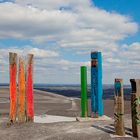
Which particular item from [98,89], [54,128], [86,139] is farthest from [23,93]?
[86,139]

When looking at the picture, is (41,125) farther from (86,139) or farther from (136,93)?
(136,93)

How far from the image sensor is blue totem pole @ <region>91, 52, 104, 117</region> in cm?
1756

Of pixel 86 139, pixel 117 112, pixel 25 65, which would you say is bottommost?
pixel 86 139

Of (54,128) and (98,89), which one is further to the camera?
(98,89)

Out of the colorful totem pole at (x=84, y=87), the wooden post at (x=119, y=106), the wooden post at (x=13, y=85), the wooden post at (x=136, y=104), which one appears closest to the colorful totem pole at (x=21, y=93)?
the wooden post at (x=13, y=85)

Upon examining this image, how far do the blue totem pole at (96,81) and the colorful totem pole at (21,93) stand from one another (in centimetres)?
291

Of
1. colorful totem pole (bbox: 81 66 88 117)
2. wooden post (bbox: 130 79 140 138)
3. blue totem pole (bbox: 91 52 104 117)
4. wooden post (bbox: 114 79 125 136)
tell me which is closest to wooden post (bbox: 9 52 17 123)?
colorful totem pole (bbox: 81 66 88 117)

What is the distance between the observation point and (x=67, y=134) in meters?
13.9

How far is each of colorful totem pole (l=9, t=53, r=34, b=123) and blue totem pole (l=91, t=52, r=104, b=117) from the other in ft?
9.55

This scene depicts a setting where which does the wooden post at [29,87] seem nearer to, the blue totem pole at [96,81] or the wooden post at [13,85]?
the wooden post at [13,85]

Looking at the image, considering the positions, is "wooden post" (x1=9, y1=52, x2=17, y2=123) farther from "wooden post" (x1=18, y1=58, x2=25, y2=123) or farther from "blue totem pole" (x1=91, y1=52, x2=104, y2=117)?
"blue totem pole" (x1=91, y1=52, x2=104, y2=117)

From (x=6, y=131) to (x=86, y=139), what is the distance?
3681mm

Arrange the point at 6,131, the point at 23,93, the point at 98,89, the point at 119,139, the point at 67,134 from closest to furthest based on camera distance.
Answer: the point at 119,139
the point at 67,134
the point at 6,131
the point at 23,93
the point at 98,89

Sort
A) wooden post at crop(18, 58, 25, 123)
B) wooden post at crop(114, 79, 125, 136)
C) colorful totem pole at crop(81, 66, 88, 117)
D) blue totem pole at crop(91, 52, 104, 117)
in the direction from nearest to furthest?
wooden post at crop(114, 79, 125, 136)
wooden post at crop(18, 58, 25, 123)
blue totem pole at crop(91, 52, 104, 117)
colorful totem pole at crop(81, 66, 88, 117)
